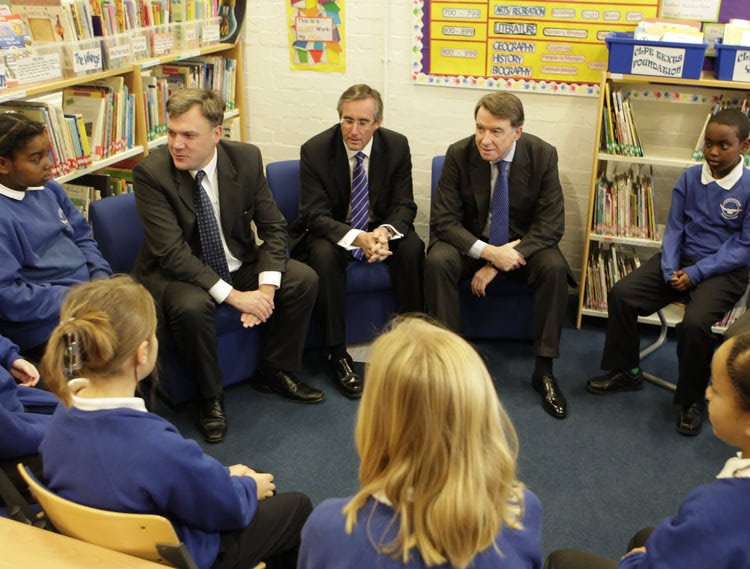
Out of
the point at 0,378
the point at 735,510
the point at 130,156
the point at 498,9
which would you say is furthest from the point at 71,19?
the point at 735,510

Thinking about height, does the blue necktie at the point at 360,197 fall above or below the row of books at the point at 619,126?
below

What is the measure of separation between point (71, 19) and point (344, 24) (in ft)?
4.64

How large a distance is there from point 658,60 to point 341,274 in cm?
163

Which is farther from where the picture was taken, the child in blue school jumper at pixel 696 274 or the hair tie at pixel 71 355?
the child in blue school jumper at pixel 696 274

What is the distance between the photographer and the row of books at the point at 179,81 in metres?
3.55

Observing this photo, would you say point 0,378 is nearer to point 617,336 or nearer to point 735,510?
point 735,510

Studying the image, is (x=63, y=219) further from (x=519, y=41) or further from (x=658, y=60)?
(x=658, y=60)

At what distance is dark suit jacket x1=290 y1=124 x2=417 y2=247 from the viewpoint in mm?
3307

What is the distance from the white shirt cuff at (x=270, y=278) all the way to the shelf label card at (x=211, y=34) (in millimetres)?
1585

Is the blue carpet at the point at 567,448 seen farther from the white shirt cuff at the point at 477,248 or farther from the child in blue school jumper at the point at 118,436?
the child in blue school jumper at the point at 118,436

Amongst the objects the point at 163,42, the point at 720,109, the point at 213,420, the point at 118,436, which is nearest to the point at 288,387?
the point at 213,420

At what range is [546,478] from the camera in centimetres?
261

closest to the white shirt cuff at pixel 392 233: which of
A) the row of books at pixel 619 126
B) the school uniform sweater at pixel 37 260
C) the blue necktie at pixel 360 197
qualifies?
the blue necktie at pixel 360 197

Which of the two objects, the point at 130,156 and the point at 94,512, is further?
the point at 130,156
